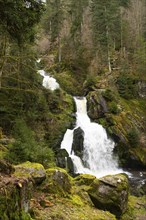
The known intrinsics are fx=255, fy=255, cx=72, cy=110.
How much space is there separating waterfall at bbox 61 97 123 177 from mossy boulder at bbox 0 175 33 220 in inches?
599

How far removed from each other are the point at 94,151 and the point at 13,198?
1787 centimetres

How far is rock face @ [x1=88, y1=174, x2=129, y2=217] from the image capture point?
9.59 m

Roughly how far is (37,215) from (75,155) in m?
15.3

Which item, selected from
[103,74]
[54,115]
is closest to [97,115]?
[54,115]

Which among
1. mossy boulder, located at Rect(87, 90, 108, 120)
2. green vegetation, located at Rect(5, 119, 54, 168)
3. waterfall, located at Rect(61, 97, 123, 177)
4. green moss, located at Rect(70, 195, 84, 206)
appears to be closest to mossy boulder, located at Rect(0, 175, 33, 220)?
green moss, located at Rect(70, 195, 84, 206)

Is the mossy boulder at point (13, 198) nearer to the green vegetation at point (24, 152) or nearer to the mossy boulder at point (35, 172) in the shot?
the mossy boulder at point (35, 172)

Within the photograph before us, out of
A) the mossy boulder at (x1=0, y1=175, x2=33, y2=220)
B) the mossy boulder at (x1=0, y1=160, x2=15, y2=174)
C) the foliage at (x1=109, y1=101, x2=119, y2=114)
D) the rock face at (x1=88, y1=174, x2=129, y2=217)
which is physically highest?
the foliage at (x1=109, y1=101, x2=119, y2=114)

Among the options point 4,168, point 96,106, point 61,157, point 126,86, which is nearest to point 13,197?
point 4,168

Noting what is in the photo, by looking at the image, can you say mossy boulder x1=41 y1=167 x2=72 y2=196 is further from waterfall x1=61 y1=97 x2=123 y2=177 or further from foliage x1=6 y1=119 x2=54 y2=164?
waterfall x1=61 y1=97 x2=123 y2=177

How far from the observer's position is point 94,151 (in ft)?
73.3

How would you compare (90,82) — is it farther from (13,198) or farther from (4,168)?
(13,198)

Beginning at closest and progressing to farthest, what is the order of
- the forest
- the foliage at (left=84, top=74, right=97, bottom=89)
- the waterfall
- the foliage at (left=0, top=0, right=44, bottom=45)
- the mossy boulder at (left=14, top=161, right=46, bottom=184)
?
the foliage at (left=0, top=0, right=44, bottom=45)
the forest
the mossy boulder at (left=14, top=161, right=46, bottom=184)
the waterfall
the foliage at (left=84, top=74, right=97, bottom=89)

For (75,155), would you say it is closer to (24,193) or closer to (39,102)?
(39,102)

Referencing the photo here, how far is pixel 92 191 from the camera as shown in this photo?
10.0 m
